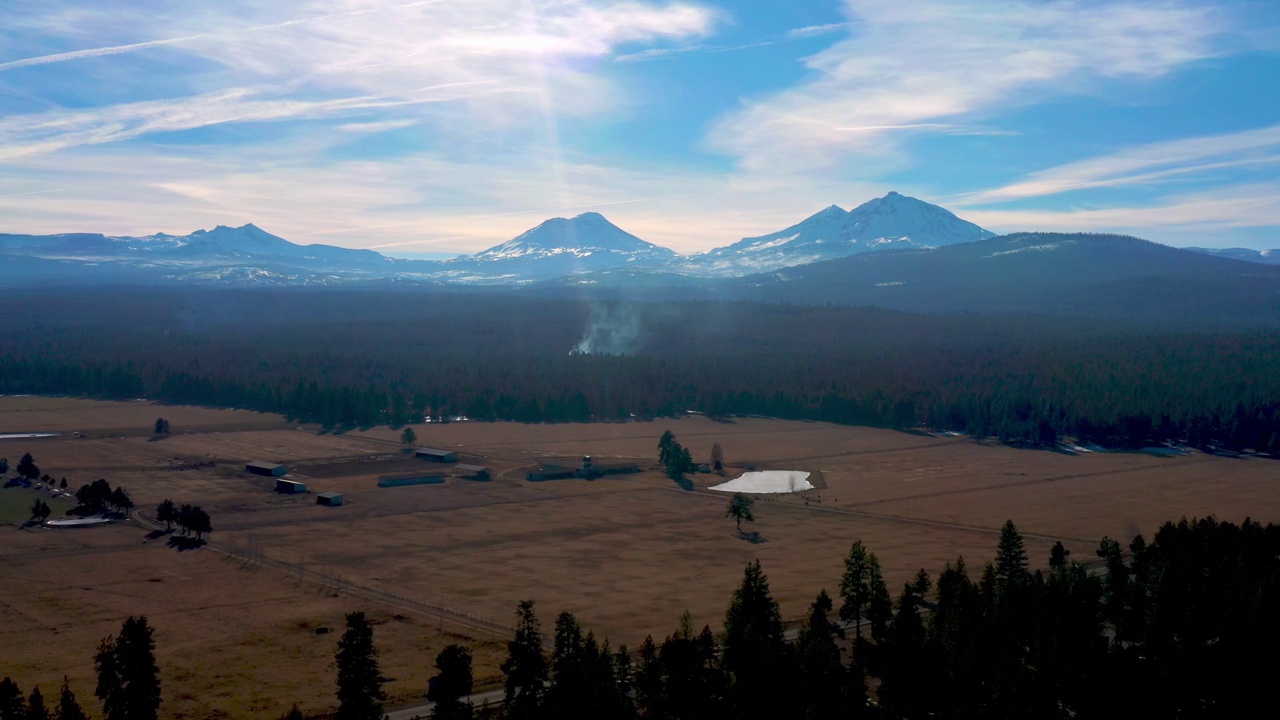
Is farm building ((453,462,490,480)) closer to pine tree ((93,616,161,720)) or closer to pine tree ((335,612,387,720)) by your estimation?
pine tree ((335,612,387,720))

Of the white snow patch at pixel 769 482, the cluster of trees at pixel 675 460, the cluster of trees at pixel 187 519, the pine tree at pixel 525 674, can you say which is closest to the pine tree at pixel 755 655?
the pine tree at pixel 525 674

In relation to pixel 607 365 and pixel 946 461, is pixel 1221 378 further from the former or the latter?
pixel 607 365

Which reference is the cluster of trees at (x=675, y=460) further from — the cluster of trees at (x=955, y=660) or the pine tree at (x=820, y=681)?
the pine tree at (x=820, y=681)

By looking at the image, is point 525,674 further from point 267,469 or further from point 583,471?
point 267,469

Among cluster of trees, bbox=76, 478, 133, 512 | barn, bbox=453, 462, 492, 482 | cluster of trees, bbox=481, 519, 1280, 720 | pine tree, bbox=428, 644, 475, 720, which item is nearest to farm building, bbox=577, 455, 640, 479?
barn, bbox=453, 462, 492, 482

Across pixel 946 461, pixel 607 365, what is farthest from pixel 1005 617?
pixel 607 365

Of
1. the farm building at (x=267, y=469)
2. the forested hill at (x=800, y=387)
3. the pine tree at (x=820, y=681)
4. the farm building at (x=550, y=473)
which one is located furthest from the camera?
the forested hill at (x=800, y=387)

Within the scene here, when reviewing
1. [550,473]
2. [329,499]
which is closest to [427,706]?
[329,499]
